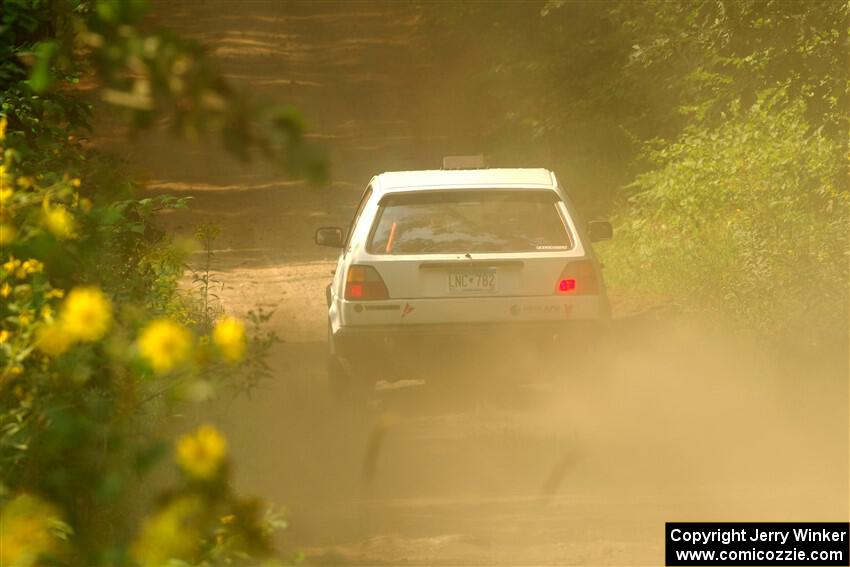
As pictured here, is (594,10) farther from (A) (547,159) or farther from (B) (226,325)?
(B) (226,325)

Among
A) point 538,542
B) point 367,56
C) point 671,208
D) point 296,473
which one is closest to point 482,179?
point 296,473

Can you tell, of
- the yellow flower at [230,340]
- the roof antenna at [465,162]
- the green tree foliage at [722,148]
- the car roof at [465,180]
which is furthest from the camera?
the green tree foliage at [722,148]

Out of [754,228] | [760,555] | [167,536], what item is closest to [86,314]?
[167,536]

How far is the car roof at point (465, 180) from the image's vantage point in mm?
10180

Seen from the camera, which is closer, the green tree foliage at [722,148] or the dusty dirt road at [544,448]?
the dusty dirt road at [544,448]

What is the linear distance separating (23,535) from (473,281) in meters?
7.01

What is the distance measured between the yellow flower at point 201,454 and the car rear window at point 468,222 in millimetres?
7060

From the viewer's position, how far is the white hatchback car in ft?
31.9

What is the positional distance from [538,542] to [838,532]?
139 cm

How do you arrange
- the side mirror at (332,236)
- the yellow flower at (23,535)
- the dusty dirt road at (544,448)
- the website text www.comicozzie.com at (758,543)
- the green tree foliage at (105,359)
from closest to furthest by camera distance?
the green tree foliage at (105,359)
the yellow flower at (23,535)
the website text www.comicozzie.com at (758,543)
the dusty dirt road at (544,448)
the side mirror at (332,236)

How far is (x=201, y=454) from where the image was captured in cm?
281

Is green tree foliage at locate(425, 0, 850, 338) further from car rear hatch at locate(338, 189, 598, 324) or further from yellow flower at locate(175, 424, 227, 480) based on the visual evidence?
yellow flower at locate(175, 424, 227, 480)

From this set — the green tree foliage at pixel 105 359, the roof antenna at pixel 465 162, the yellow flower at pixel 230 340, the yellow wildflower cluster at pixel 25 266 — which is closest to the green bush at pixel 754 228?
the roof antenna at pixel 465 162

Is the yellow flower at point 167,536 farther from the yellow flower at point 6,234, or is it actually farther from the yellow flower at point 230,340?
the yellow flower at point 6,234
